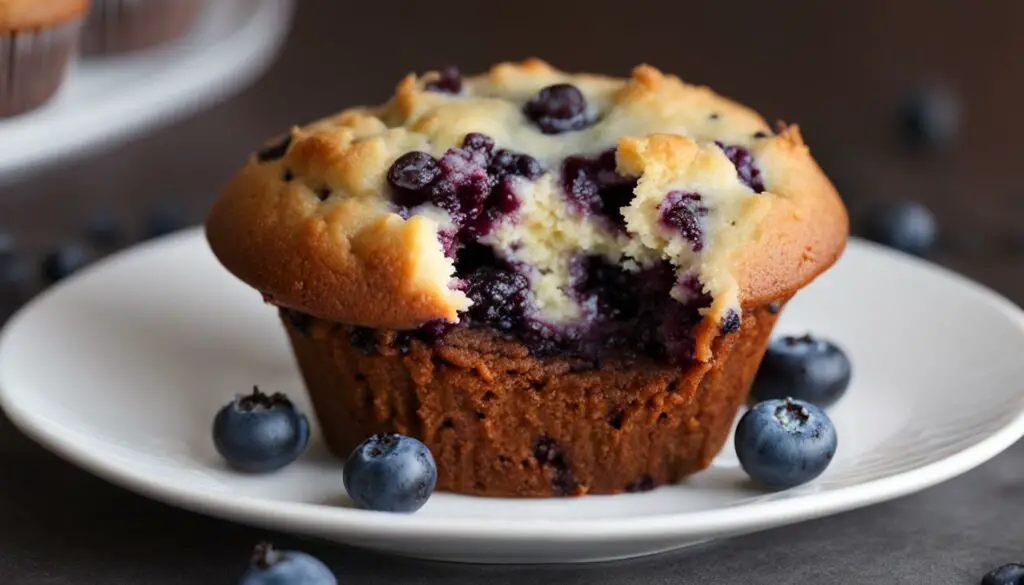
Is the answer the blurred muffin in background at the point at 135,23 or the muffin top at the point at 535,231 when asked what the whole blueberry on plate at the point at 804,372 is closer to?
the muffin top at the point at 535,231

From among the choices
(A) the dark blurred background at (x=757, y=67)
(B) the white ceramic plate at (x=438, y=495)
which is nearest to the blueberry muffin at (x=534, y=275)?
(B) the white ceramic plate at (x=438, y=495)

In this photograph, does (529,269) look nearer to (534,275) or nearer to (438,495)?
(534,275)

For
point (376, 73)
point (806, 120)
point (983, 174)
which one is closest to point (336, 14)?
point (376, 73)

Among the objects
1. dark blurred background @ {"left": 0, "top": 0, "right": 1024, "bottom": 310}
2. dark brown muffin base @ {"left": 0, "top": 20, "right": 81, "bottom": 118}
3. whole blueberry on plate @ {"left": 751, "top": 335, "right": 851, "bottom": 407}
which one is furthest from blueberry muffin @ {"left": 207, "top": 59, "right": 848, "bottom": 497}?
dark blurred background @ {"left": 0, "top": 0, "right": 1024, "bottom": 310}

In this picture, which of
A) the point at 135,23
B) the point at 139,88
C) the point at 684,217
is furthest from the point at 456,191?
the point at 135,23

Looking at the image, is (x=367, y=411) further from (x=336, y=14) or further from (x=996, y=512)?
(x=336, y=14)
